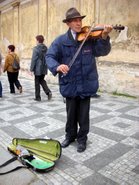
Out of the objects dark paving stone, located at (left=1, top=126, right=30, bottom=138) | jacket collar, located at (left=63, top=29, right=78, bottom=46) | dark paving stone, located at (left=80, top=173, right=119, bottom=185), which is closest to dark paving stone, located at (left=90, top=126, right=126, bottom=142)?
dark paving stone, located at (left=1, top=126, right=30, bottom=138)

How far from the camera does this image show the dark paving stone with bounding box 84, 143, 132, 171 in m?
3.60

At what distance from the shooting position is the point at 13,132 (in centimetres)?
499

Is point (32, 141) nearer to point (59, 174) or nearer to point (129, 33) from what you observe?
point (59, 174)

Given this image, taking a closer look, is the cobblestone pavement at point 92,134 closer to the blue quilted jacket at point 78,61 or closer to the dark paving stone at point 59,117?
the dark paving stone at point 59,117

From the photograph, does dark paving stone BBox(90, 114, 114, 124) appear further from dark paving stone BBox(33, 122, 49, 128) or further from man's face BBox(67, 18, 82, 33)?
man's face BBox(67, 18, 82, 33)

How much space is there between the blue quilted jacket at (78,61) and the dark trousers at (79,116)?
0.47 feet

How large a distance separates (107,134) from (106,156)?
0.93 meters

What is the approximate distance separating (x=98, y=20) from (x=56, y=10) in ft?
9.04

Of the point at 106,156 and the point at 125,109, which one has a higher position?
the point at 125,109

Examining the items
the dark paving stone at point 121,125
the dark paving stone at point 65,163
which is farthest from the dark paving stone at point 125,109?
the dark paving stone at point 65,163

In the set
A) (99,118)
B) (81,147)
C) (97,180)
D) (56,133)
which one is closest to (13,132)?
(56,133)

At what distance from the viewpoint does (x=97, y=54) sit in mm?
3951

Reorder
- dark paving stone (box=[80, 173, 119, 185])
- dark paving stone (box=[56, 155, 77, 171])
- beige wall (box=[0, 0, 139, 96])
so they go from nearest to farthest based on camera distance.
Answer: dark paving stone (box=[80, 173, 119, 185])
dark paving stone (box=[56, 155, 77, 171])
beige wall (box=[0, 0, 139, 96])

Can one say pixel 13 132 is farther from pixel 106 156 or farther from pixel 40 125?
pixel 106 156
